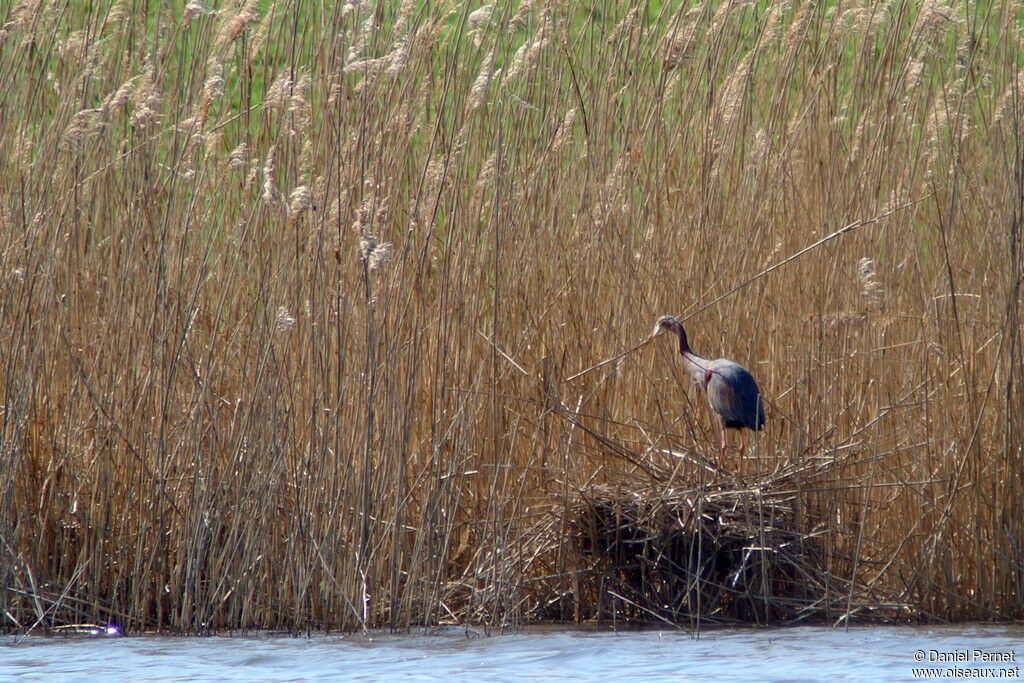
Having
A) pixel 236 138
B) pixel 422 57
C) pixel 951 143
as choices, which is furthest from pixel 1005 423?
pixel 236 138

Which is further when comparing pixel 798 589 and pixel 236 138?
pixel 236 138

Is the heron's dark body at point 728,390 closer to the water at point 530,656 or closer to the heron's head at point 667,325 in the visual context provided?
the heron's head at point 667,325

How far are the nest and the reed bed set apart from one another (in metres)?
0.04

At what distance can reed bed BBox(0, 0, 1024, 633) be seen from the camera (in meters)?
3.75

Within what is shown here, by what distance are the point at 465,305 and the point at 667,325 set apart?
1.73 ft

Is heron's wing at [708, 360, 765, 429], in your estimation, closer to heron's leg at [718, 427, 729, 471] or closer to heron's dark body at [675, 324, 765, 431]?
heron's dark body at [675, 324, 765, 431]

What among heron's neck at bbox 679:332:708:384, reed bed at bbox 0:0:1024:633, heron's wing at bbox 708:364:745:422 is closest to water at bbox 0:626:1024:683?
reed bed at bbox 0:0:1024:633

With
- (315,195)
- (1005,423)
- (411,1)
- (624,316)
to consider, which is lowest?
(1005,423)

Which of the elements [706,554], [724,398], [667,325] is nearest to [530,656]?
[706,554]

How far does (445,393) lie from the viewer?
151 inches

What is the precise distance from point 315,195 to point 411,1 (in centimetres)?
59

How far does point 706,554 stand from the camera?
386cm

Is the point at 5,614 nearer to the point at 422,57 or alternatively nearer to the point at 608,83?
the point at 422,57

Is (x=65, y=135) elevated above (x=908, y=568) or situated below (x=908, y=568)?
above
